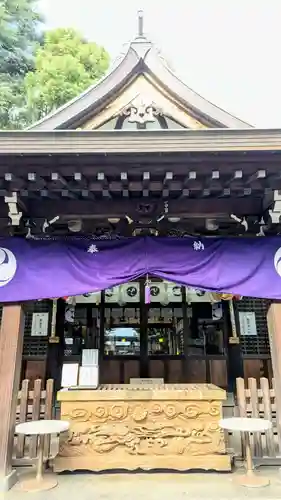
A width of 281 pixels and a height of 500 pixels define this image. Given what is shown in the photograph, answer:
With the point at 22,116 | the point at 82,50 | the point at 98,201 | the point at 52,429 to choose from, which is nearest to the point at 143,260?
the point at 98,201

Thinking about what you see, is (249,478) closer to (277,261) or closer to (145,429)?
(145,429)

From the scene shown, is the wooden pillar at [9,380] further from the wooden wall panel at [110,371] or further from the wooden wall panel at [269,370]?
the wooden wall panel at [269,370]

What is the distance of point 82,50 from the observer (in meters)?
16.9

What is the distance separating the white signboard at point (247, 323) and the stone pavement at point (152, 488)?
4.42 metres

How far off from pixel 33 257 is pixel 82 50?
15158 mm

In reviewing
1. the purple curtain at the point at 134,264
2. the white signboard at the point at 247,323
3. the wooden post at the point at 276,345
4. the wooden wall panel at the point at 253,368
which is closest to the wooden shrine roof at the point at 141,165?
the purple curtain at the point at 134,264

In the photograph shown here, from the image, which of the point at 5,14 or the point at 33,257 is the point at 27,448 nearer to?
the point at 33,257

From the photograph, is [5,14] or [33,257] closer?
[33,257]

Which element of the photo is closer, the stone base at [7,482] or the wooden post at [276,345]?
the stone base at [7,482]

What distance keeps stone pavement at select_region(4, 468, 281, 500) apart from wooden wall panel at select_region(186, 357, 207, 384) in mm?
4162

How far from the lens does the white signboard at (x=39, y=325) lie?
9.16 meters

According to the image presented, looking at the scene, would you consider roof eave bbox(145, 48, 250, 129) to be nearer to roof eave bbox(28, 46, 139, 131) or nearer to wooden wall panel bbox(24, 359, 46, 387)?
roof eave bbox(28, 46, 139, 131)

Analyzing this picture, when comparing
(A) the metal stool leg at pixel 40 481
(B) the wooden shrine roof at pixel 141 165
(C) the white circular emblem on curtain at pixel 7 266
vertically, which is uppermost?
(B) the wooden shrine roof at pixel 141 165

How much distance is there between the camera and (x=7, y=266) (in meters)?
4.88
